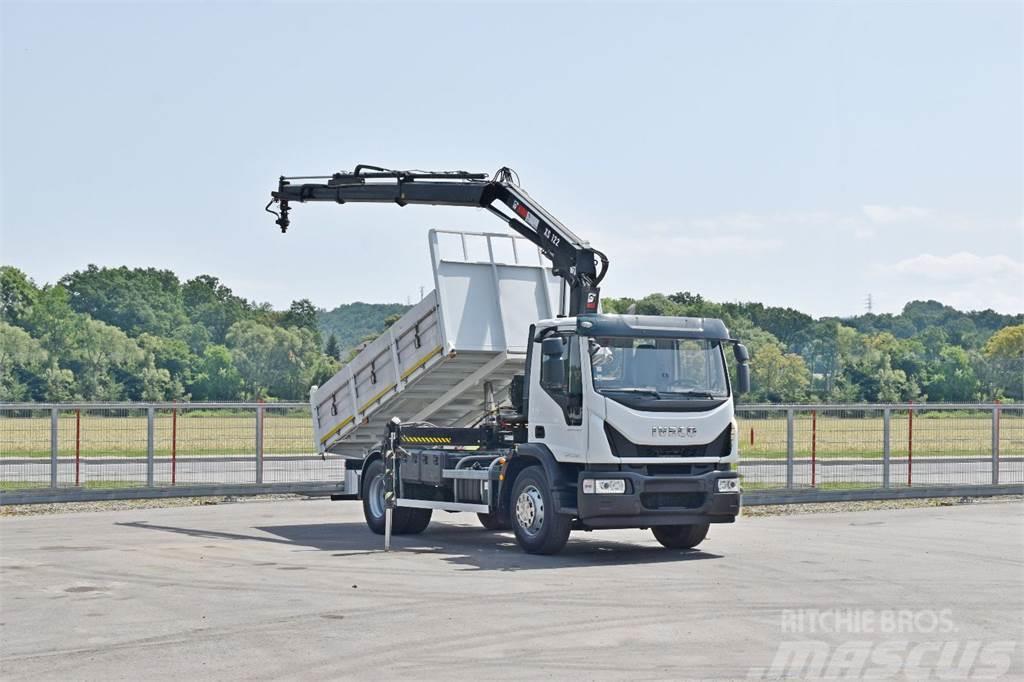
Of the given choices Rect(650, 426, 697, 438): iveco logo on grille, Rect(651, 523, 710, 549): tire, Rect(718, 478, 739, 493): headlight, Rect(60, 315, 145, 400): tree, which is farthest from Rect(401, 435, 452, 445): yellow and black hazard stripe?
Rect(60, 315, 145, 400): tree

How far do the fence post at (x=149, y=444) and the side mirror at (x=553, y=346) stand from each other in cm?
1199

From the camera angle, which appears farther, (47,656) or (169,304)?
(169,304)

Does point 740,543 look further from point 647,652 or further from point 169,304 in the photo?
point 169,304

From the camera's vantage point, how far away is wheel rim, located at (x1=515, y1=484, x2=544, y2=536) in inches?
679

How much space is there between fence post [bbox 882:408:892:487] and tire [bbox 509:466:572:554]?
1259 centimetres

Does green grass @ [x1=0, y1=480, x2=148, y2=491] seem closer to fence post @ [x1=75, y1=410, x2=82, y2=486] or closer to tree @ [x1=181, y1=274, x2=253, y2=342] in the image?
fence post @ [x1=75, y1=410, x2=82, y2=486]

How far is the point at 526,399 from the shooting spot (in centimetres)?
1788

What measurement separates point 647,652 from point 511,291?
979 cm

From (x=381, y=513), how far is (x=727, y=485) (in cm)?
554

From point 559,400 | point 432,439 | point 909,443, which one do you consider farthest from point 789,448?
point 559,400

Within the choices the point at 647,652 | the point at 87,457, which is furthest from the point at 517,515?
the point at 87,457

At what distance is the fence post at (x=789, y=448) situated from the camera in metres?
27.5

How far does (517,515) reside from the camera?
17656 millimetres

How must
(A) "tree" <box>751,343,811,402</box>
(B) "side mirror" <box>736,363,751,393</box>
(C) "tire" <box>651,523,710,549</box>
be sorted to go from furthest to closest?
1. (A) "tree" <box>751,343,811,402</box>
2. (C) "tire" <box>651,523,710,549</box>
3. (B) "side mirror" <box>736,363,751,393</box>
